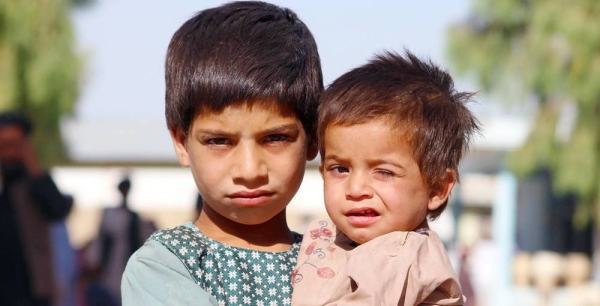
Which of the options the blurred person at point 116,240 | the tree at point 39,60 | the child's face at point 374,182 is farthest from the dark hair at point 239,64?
the tree at point 39,60

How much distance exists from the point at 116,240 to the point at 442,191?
7044 millimetres

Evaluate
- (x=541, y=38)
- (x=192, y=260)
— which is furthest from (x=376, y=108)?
(x=541, y=38)

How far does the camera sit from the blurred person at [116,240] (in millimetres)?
8914

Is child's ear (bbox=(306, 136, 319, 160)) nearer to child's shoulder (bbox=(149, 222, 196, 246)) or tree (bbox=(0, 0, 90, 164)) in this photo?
child's shoulder (bbox=(149, 222, 196, 246))

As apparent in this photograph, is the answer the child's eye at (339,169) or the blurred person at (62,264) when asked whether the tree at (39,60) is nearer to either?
the blurred person at (62,264)

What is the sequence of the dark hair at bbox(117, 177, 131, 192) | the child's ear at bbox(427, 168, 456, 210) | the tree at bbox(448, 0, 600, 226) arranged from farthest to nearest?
the tree at bbox(448, 0, 600, 226) < the dark hair at bbox(117, 177, 131, 192) < the child's ear at bbox(427, 168, 456, 210)

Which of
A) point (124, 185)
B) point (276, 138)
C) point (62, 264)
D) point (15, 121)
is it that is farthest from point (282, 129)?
point (124, 185)

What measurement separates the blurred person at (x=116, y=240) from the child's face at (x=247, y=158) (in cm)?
671

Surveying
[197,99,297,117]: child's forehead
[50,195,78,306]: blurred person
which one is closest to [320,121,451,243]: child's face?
[197,99,297,117]: child's forehead

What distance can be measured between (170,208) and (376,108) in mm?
20637

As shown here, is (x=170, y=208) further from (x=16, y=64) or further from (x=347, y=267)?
(x=347, y=267)

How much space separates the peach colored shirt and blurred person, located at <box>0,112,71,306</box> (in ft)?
15.2

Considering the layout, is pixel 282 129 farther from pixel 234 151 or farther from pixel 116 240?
pixel 116 240

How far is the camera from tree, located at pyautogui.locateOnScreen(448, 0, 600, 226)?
49.6ft
